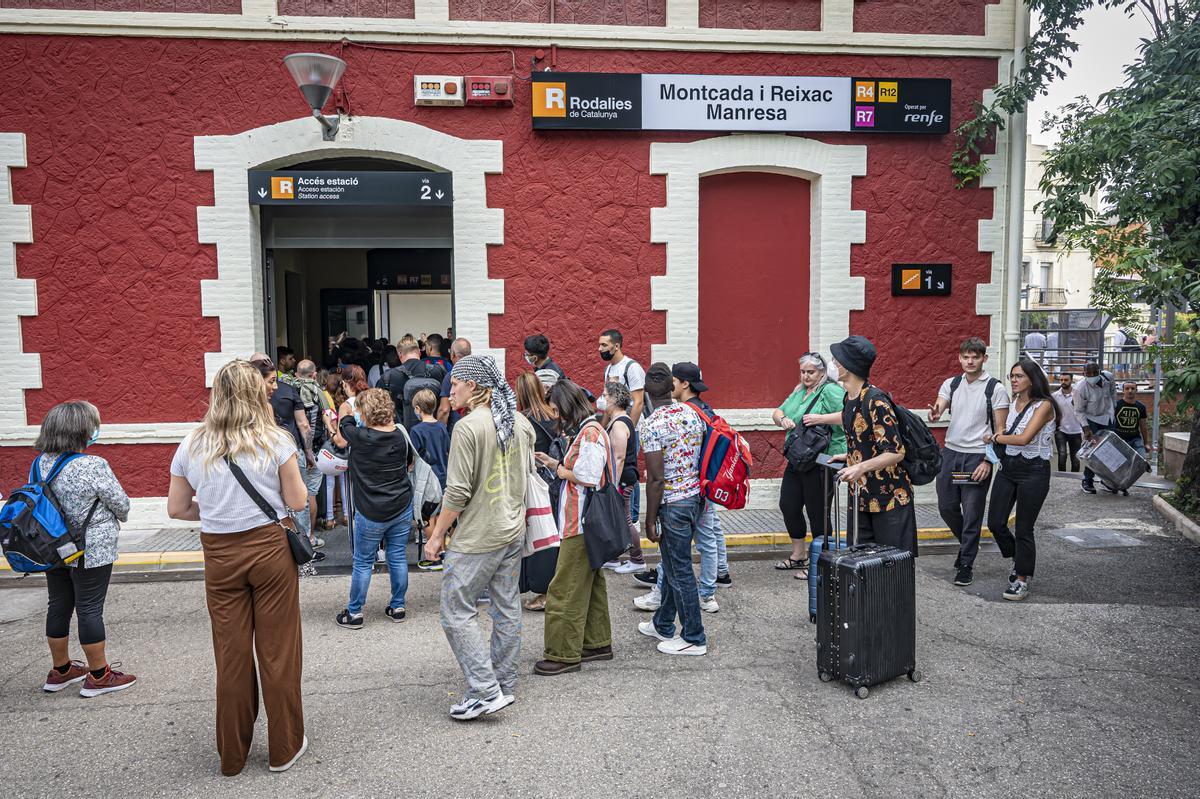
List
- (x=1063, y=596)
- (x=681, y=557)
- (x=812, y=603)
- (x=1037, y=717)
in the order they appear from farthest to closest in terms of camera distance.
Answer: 1. (x=1063, y=596)
2. (x=812, y=603)
3. (x=681, y=557)
4. (x=1037, y=717)

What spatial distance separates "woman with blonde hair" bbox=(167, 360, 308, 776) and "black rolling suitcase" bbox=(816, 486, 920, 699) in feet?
9.34

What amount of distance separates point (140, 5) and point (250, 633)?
7.35 meters

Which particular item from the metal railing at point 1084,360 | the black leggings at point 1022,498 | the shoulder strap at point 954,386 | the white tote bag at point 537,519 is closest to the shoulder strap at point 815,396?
the shoulder strap at point 954,386

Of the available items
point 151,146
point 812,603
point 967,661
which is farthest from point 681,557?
point 151,146

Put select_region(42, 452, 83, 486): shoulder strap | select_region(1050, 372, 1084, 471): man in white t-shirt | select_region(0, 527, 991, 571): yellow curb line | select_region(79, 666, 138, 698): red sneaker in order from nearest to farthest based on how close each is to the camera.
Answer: select_region(42, 452, 83, 486): shoulder strap < select_region(79, 666, 138, 698): red sneaker < select_region(0, 527, 991, 571): yellow curb line < select_region(1050, 372, 1084, 471): man in white t-shirt

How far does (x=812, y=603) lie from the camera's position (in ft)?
19.9

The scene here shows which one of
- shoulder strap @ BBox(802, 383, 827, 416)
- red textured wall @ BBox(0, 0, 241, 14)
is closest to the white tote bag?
shoulder strap @ BBox(802, 383, 827, 416)

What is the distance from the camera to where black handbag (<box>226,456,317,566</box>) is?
3875 mm

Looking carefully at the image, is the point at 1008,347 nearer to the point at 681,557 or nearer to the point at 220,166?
the point at 681,557

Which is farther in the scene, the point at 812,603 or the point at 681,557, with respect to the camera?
the point at 812,603

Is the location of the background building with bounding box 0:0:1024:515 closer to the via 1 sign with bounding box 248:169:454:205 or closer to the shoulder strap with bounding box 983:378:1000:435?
the via 1 sign with bounding box 248:169:454:205

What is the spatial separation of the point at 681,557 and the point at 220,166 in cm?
643

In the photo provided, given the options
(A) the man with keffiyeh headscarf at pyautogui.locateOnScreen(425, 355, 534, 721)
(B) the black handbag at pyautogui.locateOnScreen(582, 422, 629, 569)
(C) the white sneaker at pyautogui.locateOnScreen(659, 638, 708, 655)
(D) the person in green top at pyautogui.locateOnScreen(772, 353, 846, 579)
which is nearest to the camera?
(A) the man with keffiyeh headscarf at pyautogui.locateOnScreen(425, 355, 534, 721)

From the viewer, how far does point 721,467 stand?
5492 millimetres
